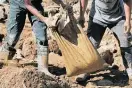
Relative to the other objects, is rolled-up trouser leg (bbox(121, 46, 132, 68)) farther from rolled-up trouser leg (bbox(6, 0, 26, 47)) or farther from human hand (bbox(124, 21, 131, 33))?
rolled-up trouser leg (bbox(6, 0, 26, 47))

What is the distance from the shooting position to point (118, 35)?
6789 mm

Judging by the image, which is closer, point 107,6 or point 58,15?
point 58,15

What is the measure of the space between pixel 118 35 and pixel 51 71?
51.4 inches

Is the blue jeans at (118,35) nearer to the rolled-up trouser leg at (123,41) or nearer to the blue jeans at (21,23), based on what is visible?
the rolled-up trouser leg at (123,41)

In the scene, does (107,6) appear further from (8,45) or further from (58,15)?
(8,45)

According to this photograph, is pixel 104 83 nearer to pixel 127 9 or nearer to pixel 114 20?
pixel 114 20

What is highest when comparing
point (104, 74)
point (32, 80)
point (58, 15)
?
point (58, 15)

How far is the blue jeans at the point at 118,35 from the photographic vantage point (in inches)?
266

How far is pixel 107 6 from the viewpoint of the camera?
673 centimetres

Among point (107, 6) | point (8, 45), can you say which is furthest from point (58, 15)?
point (8, 45)

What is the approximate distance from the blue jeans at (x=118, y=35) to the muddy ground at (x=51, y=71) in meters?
0.41

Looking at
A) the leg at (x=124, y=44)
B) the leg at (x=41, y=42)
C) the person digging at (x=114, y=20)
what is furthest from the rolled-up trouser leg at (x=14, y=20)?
the leg at (x=124, y=44)

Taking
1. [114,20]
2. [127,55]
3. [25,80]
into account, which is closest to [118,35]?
[114,20]

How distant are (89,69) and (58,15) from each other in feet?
2.73
